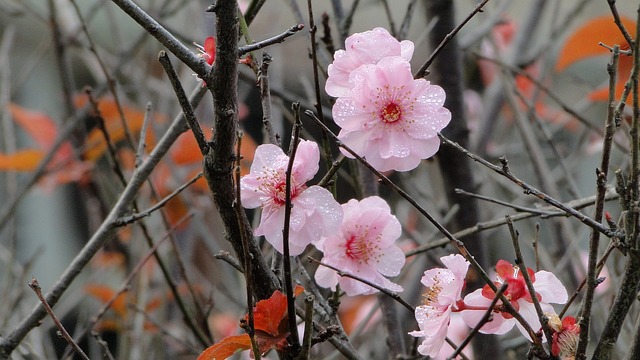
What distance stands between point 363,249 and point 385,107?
6.8 inches

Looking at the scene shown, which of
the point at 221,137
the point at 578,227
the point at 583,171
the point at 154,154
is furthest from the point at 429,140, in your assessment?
the point at 583,171

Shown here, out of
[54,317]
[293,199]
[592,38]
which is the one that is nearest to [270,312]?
[293,199]

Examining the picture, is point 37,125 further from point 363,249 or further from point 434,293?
point 434,293

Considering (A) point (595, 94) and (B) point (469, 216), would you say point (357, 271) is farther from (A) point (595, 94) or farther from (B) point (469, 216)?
(A) point (595, 94)

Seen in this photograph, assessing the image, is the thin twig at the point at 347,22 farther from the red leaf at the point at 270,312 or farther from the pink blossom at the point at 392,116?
the red leaf at the point at 270,312

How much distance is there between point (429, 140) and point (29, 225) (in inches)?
131

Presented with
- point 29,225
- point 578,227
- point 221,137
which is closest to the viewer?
point 221,137

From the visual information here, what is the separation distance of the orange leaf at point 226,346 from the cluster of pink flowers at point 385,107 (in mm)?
207

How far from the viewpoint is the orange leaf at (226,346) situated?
694 mm

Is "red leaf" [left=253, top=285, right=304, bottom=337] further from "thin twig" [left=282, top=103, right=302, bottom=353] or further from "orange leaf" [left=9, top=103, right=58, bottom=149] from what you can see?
"orange leaf" [left=9, top=103, right=58, bottom=149]

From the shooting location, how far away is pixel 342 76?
0.79m

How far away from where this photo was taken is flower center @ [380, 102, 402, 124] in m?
0.77

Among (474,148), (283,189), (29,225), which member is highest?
(29,225)

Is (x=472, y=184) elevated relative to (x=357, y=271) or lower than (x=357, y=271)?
elevated
